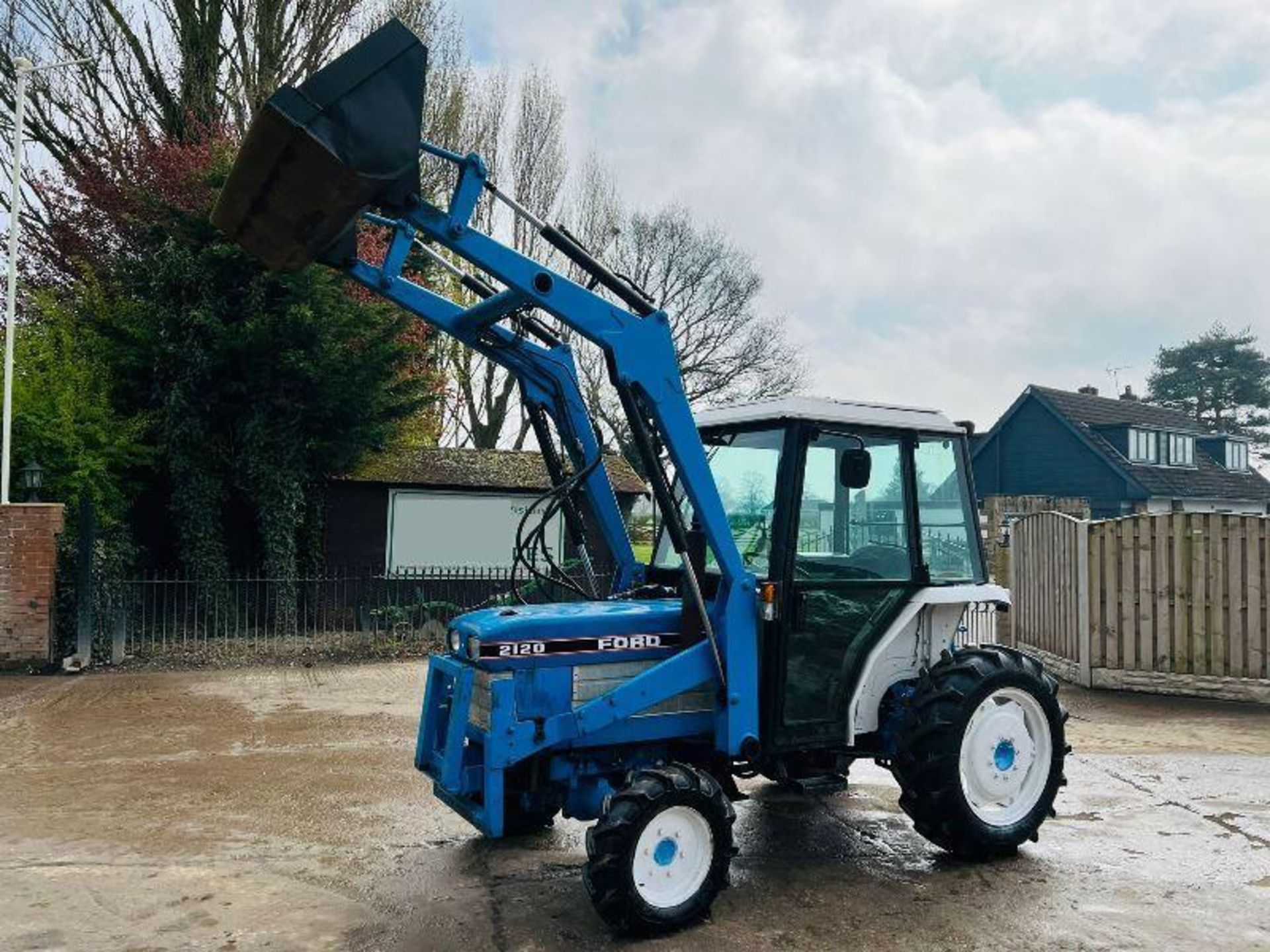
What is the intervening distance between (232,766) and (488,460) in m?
9.29

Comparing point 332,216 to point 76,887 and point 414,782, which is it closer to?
point 76,887

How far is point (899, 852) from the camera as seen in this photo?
5395 mm

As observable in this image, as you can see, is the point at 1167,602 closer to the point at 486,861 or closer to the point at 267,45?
the point at 486,861

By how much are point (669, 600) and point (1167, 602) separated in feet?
21.8

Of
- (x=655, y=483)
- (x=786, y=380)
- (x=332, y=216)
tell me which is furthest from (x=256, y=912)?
(x=786, y=380)

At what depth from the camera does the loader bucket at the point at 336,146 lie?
392cm

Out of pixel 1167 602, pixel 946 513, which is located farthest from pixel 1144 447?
pixel 946 513

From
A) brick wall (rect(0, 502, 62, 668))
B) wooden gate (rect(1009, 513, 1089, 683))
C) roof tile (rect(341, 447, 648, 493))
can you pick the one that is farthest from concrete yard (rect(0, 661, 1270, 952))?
roof tile (rect(341, 447, 648, 493))

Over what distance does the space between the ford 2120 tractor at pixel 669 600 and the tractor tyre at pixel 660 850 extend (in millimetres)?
11

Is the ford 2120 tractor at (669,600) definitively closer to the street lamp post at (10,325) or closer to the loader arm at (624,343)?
the loader arm at (624,343)

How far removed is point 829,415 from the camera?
5137 mm

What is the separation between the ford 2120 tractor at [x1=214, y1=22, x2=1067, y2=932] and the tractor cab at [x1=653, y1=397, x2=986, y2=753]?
0.04ft

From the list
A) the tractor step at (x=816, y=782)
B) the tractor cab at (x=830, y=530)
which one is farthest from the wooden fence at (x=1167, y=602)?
the tractor step at (x=816, y=782)

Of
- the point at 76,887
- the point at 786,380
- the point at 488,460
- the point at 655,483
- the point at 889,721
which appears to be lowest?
the point at 76,887
